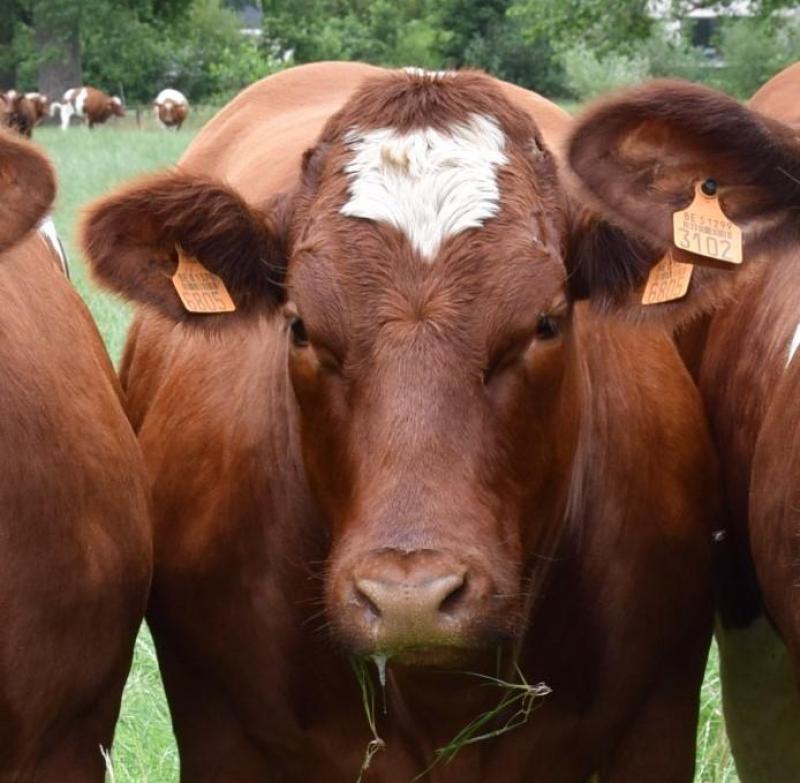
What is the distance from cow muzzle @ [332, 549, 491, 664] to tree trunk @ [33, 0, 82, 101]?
170 ft

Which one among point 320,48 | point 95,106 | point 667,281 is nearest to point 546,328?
point 667,281

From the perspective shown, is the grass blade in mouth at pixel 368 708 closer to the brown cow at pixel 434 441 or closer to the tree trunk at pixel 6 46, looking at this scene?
the brown cow at pixel 434 441

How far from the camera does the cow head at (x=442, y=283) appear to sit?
3779mm

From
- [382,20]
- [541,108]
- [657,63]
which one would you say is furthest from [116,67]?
[541,108]

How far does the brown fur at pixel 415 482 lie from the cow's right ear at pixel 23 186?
49cm

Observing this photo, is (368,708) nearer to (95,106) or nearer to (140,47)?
(95,106)

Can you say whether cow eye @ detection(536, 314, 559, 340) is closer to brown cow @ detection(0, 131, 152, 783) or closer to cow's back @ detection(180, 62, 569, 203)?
brown cow @ detection(0, 131, 152, 783)

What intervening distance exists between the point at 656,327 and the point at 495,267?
0.56 m

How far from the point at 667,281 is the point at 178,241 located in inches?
45.7

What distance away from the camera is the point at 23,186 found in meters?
3.82

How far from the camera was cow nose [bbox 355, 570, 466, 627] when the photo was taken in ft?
11.8

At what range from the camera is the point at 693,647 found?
4922mm

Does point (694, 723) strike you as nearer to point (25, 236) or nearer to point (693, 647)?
point (693, 647)

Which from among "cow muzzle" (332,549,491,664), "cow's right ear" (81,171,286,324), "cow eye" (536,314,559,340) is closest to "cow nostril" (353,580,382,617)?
"cow muzzle" (332,549,491,664)
